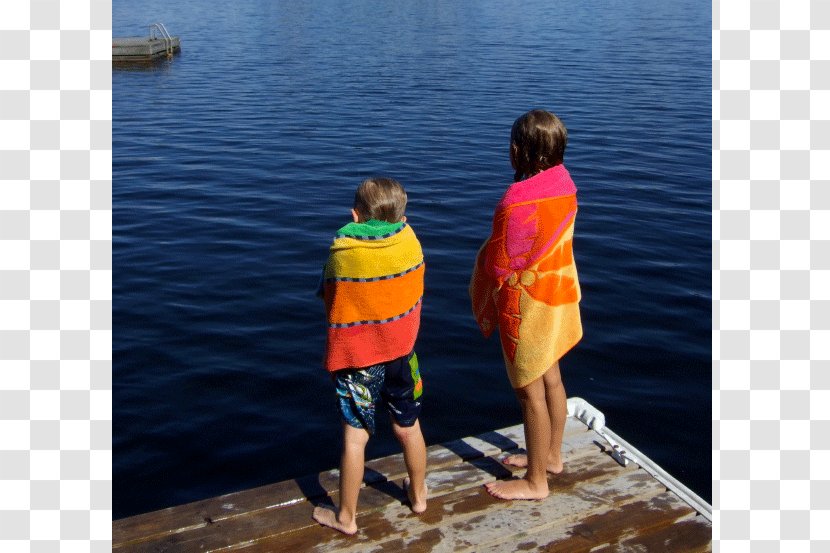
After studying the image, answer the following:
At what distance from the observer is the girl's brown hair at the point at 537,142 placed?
369 centimetres

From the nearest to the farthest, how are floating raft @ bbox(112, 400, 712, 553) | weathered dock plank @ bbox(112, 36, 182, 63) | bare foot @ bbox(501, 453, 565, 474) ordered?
floating raft @ bbox(112, 400, 712, 553), bare foot @ bbox(501, 453, 565, 474), weathered dock plank @ bbox(112, 36, 182, 63)

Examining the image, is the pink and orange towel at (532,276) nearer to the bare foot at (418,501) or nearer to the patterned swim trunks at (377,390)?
the patterned swim trunks at (377,390)

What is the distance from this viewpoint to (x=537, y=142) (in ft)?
12.2

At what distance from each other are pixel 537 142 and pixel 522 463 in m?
1.76

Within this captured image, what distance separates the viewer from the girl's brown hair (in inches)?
145

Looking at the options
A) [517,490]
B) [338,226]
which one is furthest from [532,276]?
[338,226]

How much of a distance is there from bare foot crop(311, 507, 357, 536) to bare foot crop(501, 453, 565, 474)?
0.98 meters

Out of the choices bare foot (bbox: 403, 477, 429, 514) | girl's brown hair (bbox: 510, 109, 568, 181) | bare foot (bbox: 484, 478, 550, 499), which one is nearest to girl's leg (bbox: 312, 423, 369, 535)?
bare foot (bbox: 403, 477, 429, 514)

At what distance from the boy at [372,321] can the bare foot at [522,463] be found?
2.52ft

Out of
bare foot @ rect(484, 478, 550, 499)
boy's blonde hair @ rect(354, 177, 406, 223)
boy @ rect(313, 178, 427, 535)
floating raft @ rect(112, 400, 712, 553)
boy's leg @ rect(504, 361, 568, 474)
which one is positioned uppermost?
boy's blonde hair @ rect(354, 177, 406, 223)

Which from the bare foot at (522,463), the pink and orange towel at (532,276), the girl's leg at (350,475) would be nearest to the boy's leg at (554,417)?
the bare foot at (522,463)

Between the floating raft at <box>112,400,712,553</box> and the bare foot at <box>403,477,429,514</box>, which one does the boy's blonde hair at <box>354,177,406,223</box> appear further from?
the floating raft at <box>112,400,712,553</box>

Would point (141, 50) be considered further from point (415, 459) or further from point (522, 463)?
point (415, 459)

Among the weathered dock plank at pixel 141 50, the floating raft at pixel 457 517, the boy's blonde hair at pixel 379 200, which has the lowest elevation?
the floating raft at pixel 457 517
